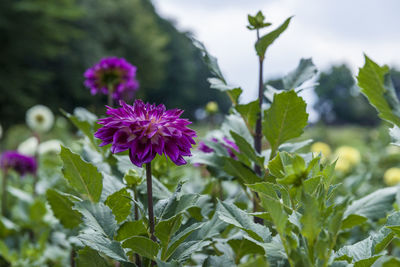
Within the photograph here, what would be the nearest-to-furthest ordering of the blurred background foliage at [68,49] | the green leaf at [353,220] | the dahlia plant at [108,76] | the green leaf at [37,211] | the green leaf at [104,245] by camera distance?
the green leaf at [104,245], the green leaf at [353,220], the dahlia plant at [108,76], the green leaf at [37,211], the blurred background foliage at [68,49]

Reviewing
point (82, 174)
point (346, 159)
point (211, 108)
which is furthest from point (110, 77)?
point (346, 159)

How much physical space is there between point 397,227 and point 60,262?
3.97 feet

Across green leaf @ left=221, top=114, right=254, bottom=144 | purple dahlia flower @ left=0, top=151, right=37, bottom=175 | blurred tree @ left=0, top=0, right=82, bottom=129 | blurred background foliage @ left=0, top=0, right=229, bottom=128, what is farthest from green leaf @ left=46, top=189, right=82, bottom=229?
blurred tree @ left=0, top=0, right=82, bottom=129

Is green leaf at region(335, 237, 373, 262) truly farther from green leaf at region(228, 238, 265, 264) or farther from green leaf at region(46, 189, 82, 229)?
green leaf at region(46, 189, 82, 229)

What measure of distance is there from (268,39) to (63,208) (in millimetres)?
531

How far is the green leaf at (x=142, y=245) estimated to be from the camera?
1.54ft

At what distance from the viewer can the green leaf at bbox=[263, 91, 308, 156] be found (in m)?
0.65

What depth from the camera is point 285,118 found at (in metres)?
0.68

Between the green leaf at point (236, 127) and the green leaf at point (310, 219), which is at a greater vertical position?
the green leaf at point (236, 127)

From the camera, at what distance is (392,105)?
0.51 m

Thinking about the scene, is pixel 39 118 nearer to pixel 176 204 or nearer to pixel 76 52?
pixel 176 204

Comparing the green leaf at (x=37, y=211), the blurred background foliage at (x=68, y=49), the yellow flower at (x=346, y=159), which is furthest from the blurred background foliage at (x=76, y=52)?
the green leaf at (x=37, y=211)

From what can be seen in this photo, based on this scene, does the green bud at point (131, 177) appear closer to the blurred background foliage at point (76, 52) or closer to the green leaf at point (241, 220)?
the green leaf at point (241, 220)

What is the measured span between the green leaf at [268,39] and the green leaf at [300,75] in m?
0.10
